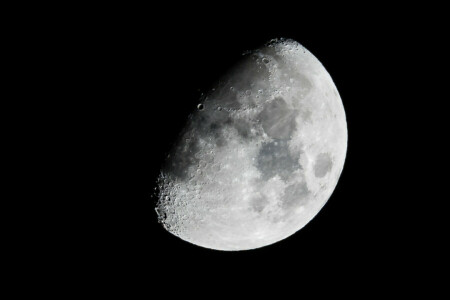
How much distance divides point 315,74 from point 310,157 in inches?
24.3

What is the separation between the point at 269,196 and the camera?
8.29 ft

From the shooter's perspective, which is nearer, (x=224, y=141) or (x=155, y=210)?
(x=224, y=141)

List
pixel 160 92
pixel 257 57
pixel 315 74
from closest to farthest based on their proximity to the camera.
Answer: pixel 160 92, pixel 257 57, pixel 315 74

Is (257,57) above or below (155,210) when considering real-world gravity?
above

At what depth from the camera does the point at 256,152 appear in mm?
2381

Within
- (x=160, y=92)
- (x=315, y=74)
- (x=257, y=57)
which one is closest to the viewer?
(x=160, y=92)

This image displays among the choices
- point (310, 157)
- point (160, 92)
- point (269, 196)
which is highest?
point (160, 92)

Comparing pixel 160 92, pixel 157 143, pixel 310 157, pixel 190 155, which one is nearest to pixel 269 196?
pixel 310 157

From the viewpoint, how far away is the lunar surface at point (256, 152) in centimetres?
237

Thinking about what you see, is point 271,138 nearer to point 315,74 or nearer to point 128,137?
point 315,74

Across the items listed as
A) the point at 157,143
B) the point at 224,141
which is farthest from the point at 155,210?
the point at 224,141

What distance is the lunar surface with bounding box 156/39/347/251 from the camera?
7.77 feet

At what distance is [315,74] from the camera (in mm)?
2684

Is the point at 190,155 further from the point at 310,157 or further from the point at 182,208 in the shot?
the point at 310,157
